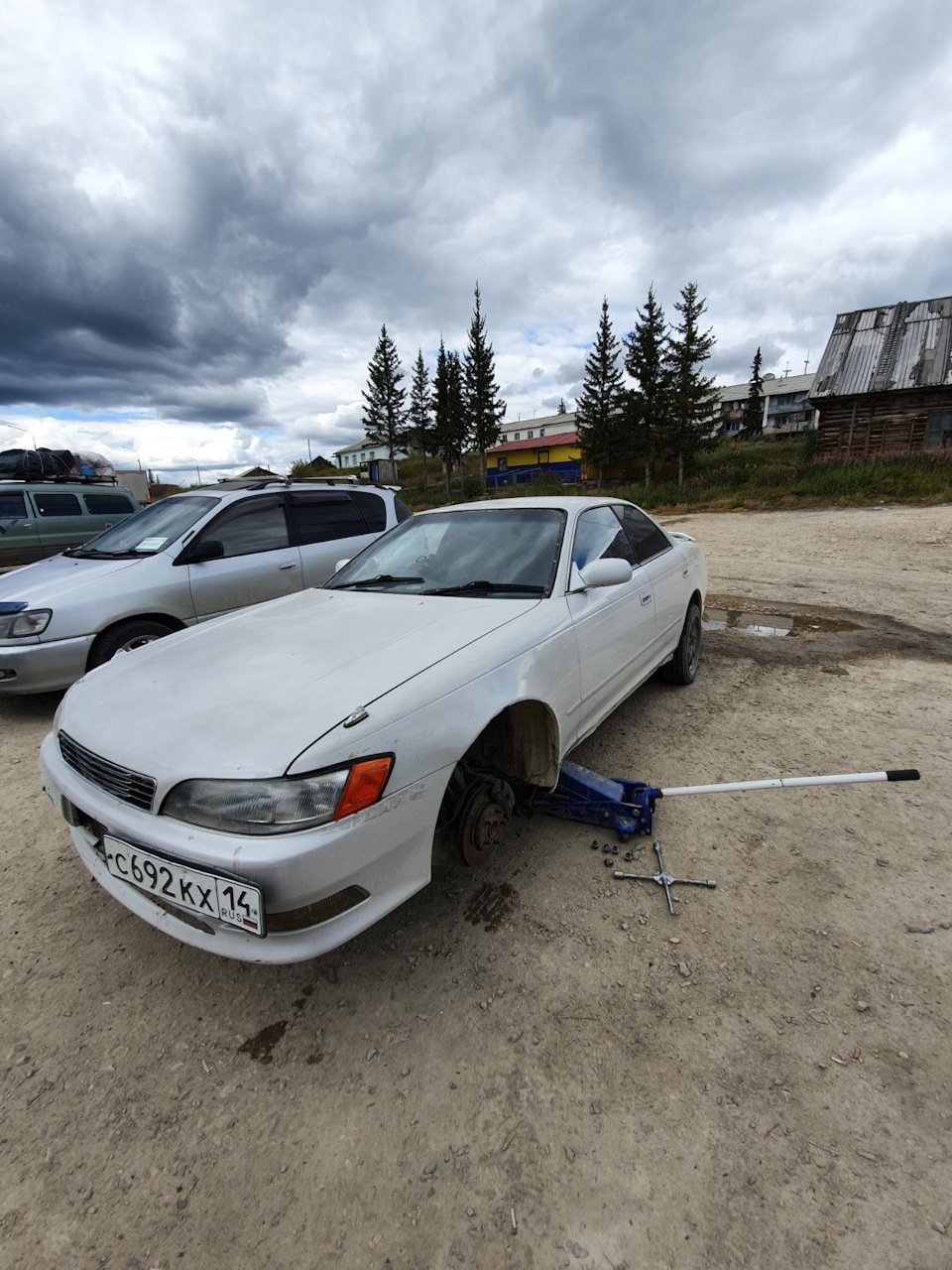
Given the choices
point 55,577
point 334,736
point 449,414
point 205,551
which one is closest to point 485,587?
point 334,736

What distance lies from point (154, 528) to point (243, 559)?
2.66 feet

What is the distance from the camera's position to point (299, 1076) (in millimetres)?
1618

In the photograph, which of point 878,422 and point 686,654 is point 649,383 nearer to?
point 878,422

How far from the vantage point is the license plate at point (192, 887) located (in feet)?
4.88

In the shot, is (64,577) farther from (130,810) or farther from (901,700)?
(901,700)

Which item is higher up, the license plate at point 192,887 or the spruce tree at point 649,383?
the spruce tree at point 649,383

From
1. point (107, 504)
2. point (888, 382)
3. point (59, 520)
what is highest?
point (888, 382)

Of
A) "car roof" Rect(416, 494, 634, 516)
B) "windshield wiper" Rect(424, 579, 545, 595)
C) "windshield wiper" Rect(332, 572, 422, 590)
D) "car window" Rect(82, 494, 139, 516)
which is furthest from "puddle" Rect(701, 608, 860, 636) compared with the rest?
"car window" Rect(82, 494, 139, 516)

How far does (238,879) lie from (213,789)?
252 millimetres

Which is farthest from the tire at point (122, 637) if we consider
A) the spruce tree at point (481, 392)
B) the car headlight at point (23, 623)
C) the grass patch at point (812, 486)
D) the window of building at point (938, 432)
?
the spruce tree at point (481, 392)

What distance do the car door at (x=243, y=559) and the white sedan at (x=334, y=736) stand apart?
1979 mm

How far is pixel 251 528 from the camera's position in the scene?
197 inches

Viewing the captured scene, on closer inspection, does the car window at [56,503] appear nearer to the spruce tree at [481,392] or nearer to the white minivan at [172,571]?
the white minivan at [172,571]

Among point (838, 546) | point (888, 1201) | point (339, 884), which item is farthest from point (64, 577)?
point (838, 546)
